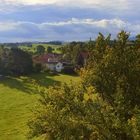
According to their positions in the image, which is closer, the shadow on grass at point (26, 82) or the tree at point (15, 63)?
the shadow on grass at point (26, 82)

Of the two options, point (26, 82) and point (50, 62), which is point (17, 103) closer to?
point (26, 82)

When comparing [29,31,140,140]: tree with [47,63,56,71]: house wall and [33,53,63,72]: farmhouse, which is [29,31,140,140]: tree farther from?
[47,63,56,71]: house wall

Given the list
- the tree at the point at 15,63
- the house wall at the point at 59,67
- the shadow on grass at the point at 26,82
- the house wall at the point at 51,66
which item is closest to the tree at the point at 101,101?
the shadow on grass at the point at 26,82

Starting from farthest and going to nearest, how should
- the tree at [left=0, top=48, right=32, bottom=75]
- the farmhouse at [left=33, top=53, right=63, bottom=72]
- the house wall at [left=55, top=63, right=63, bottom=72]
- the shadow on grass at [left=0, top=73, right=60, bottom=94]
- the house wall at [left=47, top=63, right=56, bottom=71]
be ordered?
the house wall at [left=47, top=63, right=56, bottom=71] → the farmhouse at [left=33, top=53, right=63, bottom=72] → the house wall at [left=55, top=63, right=63, bottom=72] → the tree at [left=0, top=48, right=32, bottom=75] → the shadow on grass at [left=0, top=73, right=60, bottom=94]

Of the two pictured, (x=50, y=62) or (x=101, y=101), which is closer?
(x=101, y=101)

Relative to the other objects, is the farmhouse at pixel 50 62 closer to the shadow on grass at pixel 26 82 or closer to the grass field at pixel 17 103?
the grass field at pixel 17 103

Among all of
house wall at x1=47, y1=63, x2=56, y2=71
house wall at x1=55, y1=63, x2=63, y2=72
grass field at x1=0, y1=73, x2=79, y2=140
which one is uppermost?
grass field at x1=0, y1=73, x2=79, y2=140

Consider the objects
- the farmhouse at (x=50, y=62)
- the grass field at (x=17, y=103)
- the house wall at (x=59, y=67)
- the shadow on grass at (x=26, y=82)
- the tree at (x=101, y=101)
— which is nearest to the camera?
the tree at (x=101, y=101)

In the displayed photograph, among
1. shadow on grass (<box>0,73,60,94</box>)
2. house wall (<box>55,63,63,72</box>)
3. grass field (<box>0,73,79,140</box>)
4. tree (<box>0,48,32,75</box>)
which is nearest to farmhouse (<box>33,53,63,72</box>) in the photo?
house wall (<box>55,63,63,72</box>)

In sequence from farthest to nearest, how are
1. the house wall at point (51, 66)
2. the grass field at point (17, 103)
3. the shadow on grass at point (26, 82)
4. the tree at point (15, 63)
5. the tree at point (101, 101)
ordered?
the house wall at point (51, 66) < the tree at point (15, 63) < the shadow on grass at point (26, 82) < the grass field at point (17, 103) < the tree at point (101, 101)

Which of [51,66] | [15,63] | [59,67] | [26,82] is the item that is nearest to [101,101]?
[26,82]
